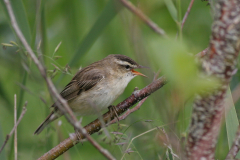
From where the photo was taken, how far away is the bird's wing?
3.94 metres

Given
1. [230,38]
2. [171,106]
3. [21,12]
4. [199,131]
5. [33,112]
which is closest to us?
[230,38]

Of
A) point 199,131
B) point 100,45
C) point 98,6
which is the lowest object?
point 199,131

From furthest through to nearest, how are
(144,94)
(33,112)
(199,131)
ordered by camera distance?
(33,112) < (144,94) < (199,131)

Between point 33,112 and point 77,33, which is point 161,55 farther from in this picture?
point 33,112

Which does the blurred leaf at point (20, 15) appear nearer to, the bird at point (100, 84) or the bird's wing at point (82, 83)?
the bird at point (100, 84)

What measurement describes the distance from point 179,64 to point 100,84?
308 cm

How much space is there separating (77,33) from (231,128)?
3.04 metres

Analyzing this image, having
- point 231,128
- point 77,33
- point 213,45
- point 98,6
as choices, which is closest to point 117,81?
point 77,33

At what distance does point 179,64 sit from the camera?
80 cm

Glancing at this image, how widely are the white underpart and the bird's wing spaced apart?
0.21ft

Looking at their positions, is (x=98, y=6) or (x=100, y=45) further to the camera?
(x=100, y=45)

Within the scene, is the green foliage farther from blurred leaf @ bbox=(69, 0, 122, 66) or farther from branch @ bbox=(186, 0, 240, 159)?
branch @ bbox=(186, 0, 240, 159)

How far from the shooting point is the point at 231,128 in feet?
7.02

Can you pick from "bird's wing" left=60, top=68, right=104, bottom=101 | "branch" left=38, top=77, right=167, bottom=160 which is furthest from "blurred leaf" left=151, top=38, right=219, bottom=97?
"bird's wing" left=60, top=68, right=104, bottom=101
